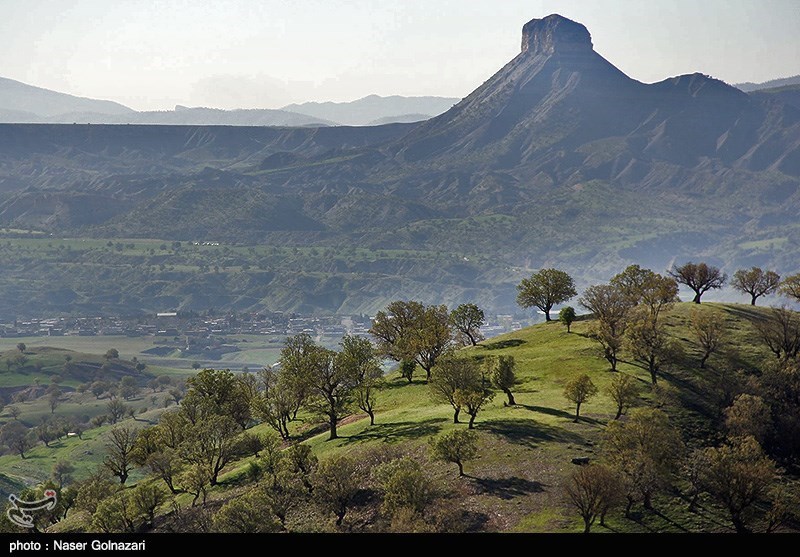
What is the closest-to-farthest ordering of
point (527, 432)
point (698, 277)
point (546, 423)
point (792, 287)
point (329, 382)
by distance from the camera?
1. point (527, 432)
2. point (546, 423)
3. point (329, 382)
4. point (792, 287)
5. point (698, 277)

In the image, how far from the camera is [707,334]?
4058 inches

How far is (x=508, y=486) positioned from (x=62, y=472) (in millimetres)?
164298

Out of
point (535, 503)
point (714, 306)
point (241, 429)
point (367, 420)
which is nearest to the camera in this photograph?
point (535, 503)

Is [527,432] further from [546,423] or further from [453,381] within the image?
[453,381]

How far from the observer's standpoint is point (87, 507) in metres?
81.1

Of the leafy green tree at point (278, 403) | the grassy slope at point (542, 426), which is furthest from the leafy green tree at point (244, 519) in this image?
the leafy green tree at point (278, 403)

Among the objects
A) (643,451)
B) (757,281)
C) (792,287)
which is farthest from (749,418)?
(757,281)

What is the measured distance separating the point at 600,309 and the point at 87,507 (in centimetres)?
8508

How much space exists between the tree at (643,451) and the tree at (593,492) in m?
3.54

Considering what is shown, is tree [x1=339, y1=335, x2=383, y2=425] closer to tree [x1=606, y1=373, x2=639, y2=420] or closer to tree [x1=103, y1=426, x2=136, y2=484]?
tree [x1=103, y1=426, x2=136, y2=484]

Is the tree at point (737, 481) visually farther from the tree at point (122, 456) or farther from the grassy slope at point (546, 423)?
the tree at point (122, 456)

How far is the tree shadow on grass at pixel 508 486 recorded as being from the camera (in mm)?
67250
